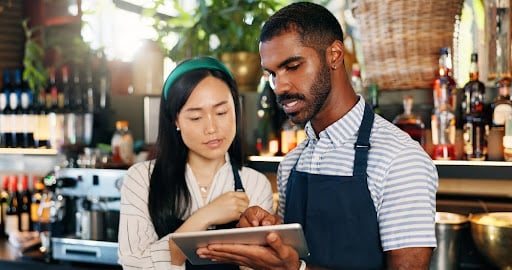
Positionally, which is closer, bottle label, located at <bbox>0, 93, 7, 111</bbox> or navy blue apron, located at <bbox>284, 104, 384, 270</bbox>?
navy blue apron, located at <bbox>284, 104, 384, 270</bbox>

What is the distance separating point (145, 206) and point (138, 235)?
0.30ft

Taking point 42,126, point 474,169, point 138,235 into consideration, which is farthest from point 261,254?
point 42,126

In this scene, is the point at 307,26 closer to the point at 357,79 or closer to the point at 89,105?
the point at 357,79

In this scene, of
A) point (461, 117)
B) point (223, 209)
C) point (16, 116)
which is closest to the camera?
point (223, 209)

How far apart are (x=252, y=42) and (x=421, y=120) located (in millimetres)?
956

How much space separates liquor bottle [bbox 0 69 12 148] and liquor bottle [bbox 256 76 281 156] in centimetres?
177

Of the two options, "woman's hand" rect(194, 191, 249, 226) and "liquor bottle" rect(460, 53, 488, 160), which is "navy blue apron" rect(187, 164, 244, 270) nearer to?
"woman's hand" rect(194, 191, 249, 226)

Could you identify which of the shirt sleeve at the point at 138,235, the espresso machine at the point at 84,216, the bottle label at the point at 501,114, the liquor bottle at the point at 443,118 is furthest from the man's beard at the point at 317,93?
the espresso machine at the point at 84,216

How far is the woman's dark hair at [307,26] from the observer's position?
→ 146 cm

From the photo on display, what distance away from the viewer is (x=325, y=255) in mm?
1523

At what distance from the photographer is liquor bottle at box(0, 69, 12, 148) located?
12.0 ft

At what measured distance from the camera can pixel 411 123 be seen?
8.17 feet

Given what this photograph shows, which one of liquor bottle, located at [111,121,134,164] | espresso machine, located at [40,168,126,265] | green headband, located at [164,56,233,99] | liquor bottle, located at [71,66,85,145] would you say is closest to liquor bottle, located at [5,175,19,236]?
liquor bottle, located at [71,66,85,145]

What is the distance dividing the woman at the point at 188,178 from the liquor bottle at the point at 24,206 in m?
2.09
